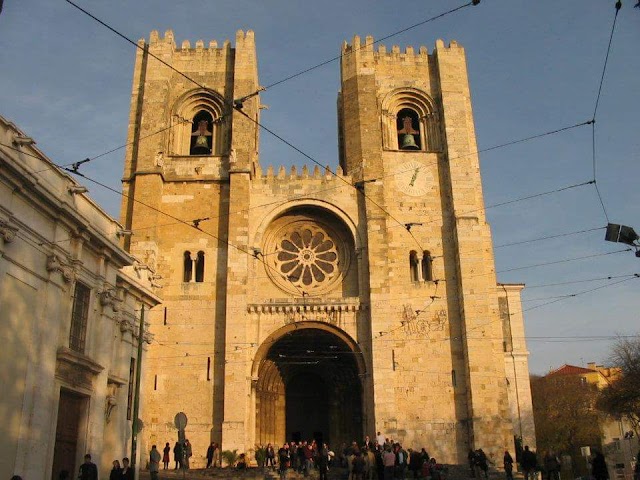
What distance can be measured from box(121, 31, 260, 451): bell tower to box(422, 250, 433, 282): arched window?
22.4 ft

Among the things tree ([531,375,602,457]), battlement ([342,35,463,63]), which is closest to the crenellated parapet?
battlement ([342,35,463,63])

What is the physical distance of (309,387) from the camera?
96.8 feet

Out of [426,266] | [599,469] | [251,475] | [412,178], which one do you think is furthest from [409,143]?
[599,469]

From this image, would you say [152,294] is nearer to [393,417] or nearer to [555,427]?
[393,417]

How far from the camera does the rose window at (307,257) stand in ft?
87.9

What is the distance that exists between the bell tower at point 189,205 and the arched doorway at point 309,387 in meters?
2.59

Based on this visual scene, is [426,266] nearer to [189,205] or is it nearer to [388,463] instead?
[189,205]

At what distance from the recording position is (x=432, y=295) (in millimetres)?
25469

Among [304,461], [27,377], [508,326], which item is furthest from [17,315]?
[508,326]

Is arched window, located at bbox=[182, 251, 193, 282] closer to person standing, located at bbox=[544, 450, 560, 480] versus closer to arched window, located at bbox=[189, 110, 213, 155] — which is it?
arched window, located at bbox=[189, 110, 213, 155]

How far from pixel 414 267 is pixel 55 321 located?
1512 cm

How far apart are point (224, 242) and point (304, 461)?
344 inches

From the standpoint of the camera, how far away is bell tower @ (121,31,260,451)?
945 inches

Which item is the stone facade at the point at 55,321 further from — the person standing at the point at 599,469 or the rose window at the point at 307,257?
the person standing at the point at 599,469
